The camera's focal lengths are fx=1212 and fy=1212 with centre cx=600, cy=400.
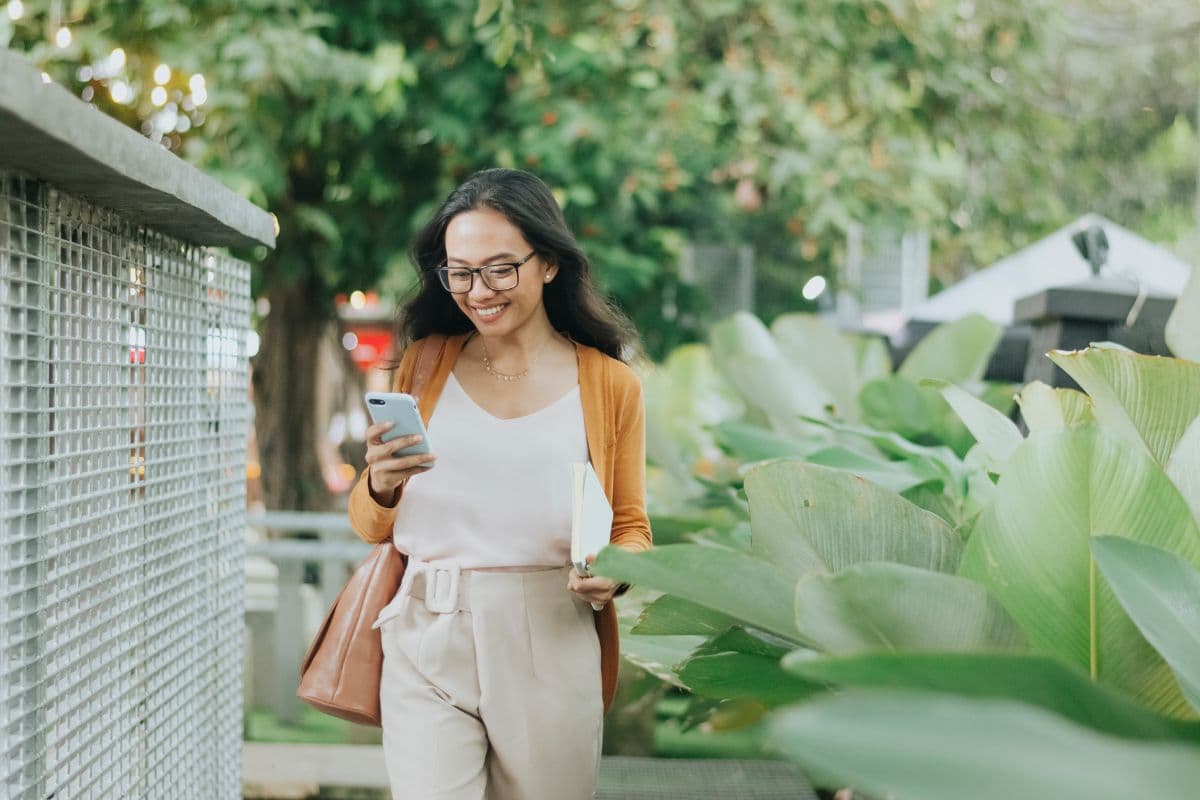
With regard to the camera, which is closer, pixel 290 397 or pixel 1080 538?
pixel 1080 538

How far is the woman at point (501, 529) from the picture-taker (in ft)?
6.88

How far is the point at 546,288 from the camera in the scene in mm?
2387

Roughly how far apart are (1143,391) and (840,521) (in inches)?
16.0

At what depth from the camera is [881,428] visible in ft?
10.3

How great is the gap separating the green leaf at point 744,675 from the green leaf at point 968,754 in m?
0.76

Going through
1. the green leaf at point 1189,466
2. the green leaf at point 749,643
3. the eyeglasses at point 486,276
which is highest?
the eyeglasses at point 486,276

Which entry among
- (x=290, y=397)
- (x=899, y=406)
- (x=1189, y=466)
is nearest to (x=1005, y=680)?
(x=1189, y=466)

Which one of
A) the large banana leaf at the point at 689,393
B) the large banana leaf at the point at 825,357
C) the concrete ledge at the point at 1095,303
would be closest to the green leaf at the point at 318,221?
the large banana leaf at the point at 689,393

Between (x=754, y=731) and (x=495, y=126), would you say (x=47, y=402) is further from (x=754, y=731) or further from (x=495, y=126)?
Result: (x=495, y=126)

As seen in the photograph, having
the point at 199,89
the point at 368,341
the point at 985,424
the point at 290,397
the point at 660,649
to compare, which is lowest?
the point at 660,649

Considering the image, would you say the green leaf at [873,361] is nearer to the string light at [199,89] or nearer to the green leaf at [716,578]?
the green leaf at [716,578]

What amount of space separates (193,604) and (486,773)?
71 centimetres

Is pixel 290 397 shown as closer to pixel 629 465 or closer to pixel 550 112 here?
pixel 550 112

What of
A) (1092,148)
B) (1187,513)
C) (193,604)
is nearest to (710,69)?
(193,604)
